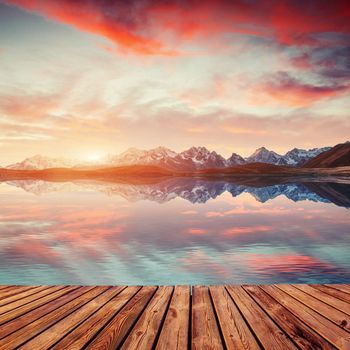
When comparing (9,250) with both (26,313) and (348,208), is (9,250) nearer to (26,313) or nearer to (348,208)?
(26,313)

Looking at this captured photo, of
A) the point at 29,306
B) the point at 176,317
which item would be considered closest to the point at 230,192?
the point at 29,306

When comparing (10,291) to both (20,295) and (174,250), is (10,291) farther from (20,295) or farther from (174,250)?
(174,250)

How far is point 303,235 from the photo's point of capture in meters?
26.1

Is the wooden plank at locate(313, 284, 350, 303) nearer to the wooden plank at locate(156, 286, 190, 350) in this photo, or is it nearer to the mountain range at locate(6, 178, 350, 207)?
the wooden plank at locate(156, 286, 190, 350)

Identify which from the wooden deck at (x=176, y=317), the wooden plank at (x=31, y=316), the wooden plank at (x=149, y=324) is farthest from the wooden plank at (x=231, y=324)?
the wooden plank at (x=31, y=316)

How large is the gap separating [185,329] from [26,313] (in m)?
3.23

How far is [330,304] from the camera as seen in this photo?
7.09m

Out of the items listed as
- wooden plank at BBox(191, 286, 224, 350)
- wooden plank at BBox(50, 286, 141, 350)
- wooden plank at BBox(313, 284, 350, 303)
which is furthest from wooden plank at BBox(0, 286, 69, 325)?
wooden plank at BBox(313, 284, 350, 303)

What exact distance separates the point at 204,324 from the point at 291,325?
1518mm

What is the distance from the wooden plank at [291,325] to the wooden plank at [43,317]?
12.3 ft

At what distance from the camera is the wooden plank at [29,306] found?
258 inches

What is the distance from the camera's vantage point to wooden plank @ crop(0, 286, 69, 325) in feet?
21.5

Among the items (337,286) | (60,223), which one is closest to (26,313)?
(337,286)

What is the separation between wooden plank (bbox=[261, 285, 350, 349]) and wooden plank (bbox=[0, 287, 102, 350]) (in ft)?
13.7
